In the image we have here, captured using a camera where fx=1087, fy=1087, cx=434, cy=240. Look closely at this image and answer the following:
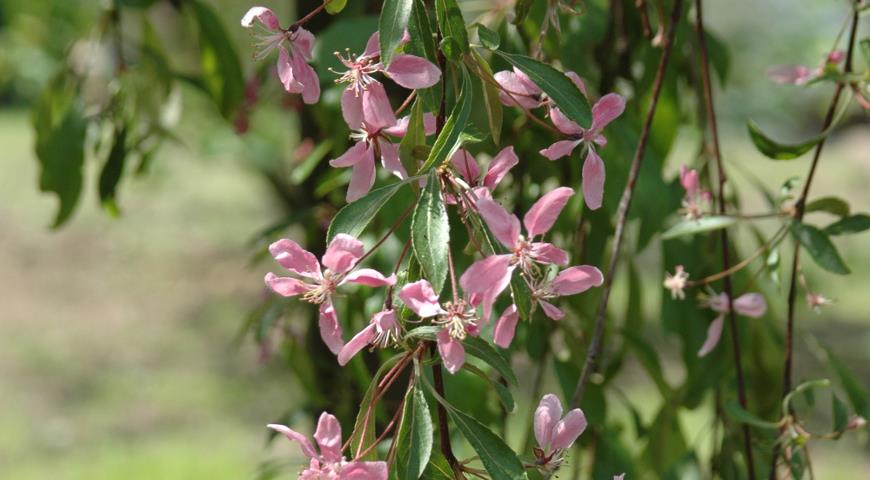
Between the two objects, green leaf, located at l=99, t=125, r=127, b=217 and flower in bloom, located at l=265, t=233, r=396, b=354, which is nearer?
flower in bloom, located at l=265, t=233, r=396, b=354

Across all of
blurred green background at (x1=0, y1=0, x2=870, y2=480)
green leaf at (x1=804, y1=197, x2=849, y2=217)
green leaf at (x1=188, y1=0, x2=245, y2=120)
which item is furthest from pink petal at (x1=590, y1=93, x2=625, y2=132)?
blurred green background at (x1=0, y1=0, x2=870, y2=480)

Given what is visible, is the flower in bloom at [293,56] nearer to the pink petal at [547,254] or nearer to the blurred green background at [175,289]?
the pink petal at [547,254]

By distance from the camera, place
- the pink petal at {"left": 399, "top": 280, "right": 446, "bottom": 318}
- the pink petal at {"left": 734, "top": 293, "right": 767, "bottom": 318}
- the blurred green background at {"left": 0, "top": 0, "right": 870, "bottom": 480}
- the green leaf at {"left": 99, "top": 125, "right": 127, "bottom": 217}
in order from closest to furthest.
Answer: the pink petal at {"left": 399, "top": 280, "right": 446, "bottom": 318}
the pink petal at {"left": 734, "top": 293, "right": 767, "bottom": 318}
the green leaf at {"left": 99, "top": 125, "right": 127, "bottom": 217}
the blurred green background at {"left": 0, "top": 0, "right": 870, "bottom": 480}

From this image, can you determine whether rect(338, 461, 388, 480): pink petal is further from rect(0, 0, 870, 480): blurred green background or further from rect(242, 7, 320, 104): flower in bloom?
rect(0, 0, 870, 480): blurred green background

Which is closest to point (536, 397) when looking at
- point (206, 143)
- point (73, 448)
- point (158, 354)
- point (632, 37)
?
point (632, 37)

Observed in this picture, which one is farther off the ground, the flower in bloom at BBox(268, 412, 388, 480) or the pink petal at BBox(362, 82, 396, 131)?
the pink petal at BBox(362, 82, 396, 131)

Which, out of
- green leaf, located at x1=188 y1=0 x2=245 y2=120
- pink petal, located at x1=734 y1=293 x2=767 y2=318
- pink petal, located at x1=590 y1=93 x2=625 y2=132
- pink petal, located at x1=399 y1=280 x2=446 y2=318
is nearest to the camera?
pink petal, located at x1=399 y1=280 x2=446 y2=318
